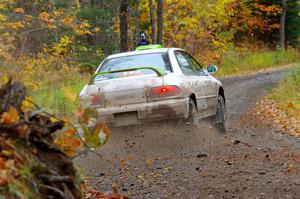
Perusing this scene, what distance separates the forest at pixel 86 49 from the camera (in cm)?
294

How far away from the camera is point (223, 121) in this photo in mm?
11383

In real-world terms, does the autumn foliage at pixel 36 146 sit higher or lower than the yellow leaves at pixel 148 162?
higher

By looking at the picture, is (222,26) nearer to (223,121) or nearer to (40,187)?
(223,121)

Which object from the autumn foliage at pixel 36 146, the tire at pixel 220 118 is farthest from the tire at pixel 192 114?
the autumn foliage at pixel 36 146

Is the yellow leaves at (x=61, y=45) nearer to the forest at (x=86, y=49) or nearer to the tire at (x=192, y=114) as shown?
the forest at (x=86, y=49)

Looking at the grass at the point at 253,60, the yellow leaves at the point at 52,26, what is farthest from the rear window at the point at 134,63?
the grass at the point at 253,60

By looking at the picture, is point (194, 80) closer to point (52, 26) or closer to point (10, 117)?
point (10, 117)

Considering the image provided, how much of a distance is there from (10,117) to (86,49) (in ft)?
72.4

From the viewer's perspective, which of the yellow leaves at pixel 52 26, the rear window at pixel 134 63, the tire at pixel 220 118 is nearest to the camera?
the rear window at pixel 134 63

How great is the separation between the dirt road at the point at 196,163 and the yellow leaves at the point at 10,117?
1935 millimetres

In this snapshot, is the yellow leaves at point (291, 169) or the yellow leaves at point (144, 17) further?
the yellow leaves at point (144, 17)

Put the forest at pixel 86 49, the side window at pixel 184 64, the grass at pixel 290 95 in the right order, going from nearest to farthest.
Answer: the forest at pixel 86 49, the side window at pixel 184 64, the grass at pixel 290 95

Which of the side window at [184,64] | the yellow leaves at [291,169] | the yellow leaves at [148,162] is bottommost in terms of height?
the yellow leaves at [148,162]

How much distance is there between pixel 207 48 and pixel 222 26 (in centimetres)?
508
